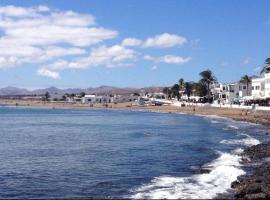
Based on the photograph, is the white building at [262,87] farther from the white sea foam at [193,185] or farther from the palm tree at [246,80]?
the white sea foam at [193,185]

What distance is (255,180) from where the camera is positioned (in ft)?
91.6

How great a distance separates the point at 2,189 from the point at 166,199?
953cm

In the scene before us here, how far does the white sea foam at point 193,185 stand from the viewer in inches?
1024

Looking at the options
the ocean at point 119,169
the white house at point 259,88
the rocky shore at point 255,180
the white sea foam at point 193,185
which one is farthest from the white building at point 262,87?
the white sea foam at point 193,185

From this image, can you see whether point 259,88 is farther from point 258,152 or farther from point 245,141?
point 258,152

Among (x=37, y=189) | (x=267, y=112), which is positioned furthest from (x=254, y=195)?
(x=267, y=112)

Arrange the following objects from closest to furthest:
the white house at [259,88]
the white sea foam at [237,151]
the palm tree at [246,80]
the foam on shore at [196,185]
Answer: the foam on shore at [196,185]
the white sea foam at [237,151]
the white house at [259,88]
the palm tree at [246,80]

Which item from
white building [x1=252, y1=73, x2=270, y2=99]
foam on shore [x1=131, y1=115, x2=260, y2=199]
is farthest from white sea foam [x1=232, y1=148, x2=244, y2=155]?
white building [x1=252, y1=73, x2=270, y2=99]

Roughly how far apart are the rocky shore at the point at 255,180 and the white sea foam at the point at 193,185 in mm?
781

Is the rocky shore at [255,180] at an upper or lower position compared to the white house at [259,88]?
lower

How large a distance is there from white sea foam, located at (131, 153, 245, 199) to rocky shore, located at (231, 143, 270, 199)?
0.78 m

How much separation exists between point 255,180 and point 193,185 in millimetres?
3390

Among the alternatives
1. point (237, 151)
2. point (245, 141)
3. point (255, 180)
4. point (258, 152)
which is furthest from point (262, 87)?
point (255, 180)

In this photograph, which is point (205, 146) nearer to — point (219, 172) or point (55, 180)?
point (219, 172)
